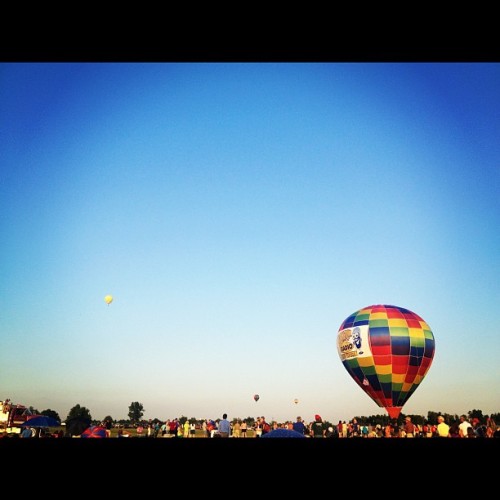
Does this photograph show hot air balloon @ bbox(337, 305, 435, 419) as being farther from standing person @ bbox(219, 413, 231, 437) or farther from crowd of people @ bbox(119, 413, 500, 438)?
standing person @ bbox(219, 413, 231, 437)

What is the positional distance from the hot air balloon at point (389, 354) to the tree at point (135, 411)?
12202cm

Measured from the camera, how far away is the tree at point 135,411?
13300cm

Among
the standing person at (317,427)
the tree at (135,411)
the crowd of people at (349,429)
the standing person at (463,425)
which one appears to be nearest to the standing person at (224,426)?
the crowd of people at (349,429)

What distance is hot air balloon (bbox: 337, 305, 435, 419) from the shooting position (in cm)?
2486

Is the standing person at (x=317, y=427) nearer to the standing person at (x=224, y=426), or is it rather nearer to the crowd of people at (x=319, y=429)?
the crowd of people at (x=319, y=429)

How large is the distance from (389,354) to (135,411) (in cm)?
12605

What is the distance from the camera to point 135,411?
134625 millimetres

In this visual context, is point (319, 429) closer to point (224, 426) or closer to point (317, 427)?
point (317, 427)
